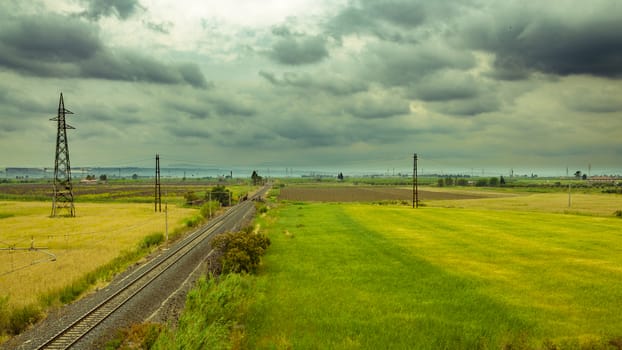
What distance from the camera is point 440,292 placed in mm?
23719

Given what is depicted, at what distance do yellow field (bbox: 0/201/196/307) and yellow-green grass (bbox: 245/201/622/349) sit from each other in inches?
627

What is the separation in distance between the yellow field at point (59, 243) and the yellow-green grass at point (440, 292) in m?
15.9

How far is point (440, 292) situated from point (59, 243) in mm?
42689

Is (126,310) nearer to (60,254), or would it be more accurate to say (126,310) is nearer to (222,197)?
(60,254)

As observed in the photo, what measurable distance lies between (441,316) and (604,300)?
1055 cm

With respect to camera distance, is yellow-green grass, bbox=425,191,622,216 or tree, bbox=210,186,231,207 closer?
yellow-green grass, bbox=425,191,622,216

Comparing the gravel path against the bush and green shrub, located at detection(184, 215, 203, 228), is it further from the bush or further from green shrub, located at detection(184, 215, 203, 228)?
green shrub, located at detection(184, 215, 203, 228)

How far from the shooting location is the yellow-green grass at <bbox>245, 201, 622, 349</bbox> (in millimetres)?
17562

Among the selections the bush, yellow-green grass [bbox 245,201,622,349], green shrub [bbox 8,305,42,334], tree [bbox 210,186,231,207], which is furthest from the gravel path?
tree [bbox 210,186,231,207]

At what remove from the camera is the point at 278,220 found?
67.2 meters

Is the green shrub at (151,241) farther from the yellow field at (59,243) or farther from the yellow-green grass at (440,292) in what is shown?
the yellow-green grass at (440,292)

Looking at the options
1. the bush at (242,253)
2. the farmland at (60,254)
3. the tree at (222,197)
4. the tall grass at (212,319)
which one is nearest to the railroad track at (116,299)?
the farmland at (60,254)

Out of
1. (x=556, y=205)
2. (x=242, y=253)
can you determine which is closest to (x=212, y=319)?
(x=242, y=253)

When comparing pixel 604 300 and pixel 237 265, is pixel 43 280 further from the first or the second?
pixel 604 300
